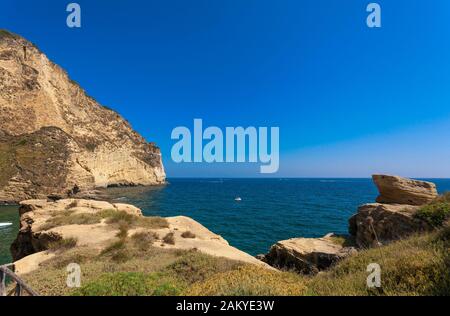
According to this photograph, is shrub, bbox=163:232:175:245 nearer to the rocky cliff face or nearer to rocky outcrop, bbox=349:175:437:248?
rocky outcrop, bbox=349:175:437:248

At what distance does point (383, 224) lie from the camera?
1681 centimetres

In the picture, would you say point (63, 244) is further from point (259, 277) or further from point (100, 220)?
point (259, 277)

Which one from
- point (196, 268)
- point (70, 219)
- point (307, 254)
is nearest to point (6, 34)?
point (70, 219)

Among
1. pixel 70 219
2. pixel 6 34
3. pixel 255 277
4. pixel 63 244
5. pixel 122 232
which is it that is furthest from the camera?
pixel 6 34

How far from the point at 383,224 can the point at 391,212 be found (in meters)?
0.96

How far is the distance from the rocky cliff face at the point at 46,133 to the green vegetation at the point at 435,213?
62000mm

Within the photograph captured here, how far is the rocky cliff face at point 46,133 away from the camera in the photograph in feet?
173

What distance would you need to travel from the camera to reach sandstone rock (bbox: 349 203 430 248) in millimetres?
14906

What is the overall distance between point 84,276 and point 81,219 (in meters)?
10.7

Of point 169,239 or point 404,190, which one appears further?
point 404,190

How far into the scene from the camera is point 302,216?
41.5 meters

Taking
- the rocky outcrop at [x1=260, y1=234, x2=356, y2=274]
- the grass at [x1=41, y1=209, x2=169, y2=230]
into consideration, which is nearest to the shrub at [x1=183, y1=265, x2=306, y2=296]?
the rocky outcrop at [x1=260, y1=234, x2=356, y2=274]
